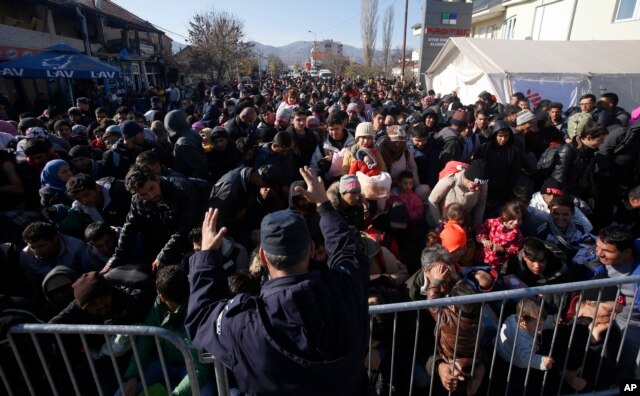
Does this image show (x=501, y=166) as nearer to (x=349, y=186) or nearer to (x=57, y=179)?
(x=349, y=186)

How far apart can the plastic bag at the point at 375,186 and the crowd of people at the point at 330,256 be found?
0.02m

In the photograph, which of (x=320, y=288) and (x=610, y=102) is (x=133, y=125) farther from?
(x=610, y=102)

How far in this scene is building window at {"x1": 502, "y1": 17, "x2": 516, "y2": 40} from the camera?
2034 centimetres

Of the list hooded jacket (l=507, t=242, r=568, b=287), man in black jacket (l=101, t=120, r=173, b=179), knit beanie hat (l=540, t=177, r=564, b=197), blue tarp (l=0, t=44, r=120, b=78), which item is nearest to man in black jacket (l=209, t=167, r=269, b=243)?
man in black jacket (l=101, t=120, r=173, b=179)

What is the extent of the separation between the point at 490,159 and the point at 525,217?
109 cm

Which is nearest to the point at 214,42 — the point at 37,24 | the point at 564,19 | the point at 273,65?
the point at 37,24

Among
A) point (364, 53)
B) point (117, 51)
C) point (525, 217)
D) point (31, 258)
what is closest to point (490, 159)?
point (525, 217)

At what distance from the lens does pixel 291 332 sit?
130 cm

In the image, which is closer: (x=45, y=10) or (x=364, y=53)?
(x=45, y=10)

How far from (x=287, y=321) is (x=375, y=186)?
103 inches

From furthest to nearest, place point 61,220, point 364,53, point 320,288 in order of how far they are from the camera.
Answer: point 364,53, point 61,220, point 320,288

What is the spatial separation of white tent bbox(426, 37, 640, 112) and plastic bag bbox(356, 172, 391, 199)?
8320mm

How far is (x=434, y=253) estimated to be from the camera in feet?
9.55

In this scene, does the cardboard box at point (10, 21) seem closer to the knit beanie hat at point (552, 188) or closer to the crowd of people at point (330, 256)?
the crowd of people at point (330, 256)
